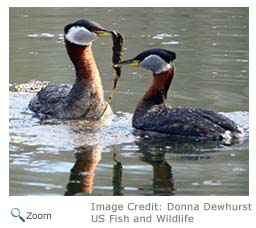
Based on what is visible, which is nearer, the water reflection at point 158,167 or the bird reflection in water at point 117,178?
the bird reflection in water at point 117,178

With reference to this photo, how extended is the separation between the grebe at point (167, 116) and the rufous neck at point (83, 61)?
639mm

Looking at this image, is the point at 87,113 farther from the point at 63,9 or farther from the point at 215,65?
the point at 63,9

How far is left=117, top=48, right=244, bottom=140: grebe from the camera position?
8.76 m

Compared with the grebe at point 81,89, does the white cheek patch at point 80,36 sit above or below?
above

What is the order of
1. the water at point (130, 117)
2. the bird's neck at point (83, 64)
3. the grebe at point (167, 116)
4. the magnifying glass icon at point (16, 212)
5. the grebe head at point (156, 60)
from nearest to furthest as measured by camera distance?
the magnifying glass icon at point (16, 212), the water at point (130, 117), the grebe at point (167, 116), the grebe head at point (156, 60), the bird's neck at point (83, 64)

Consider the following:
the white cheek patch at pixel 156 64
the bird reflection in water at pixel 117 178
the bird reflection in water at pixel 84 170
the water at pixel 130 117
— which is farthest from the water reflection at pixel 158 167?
the white cheek patch at pixel 156 64

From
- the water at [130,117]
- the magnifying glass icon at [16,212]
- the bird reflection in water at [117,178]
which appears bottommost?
the magnifying glass icon at [16,212]

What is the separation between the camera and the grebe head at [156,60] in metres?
9.35

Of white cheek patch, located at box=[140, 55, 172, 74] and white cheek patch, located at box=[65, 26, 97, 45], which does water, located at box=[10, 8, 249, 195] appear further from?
white cheek patch, located at box=[65, 26, 97, 45]

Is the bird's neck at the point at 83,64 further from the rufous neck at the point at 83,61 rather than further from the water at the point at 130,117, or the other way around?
the water at the point at 130,117

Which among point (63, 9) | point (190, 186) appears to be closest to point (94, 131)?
point (190, 186)

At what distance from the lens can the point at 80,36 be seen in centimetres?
998

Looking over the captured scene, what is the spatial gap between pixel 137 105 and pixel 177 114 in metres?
0.72

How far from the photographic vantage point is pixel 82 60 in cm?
1007
